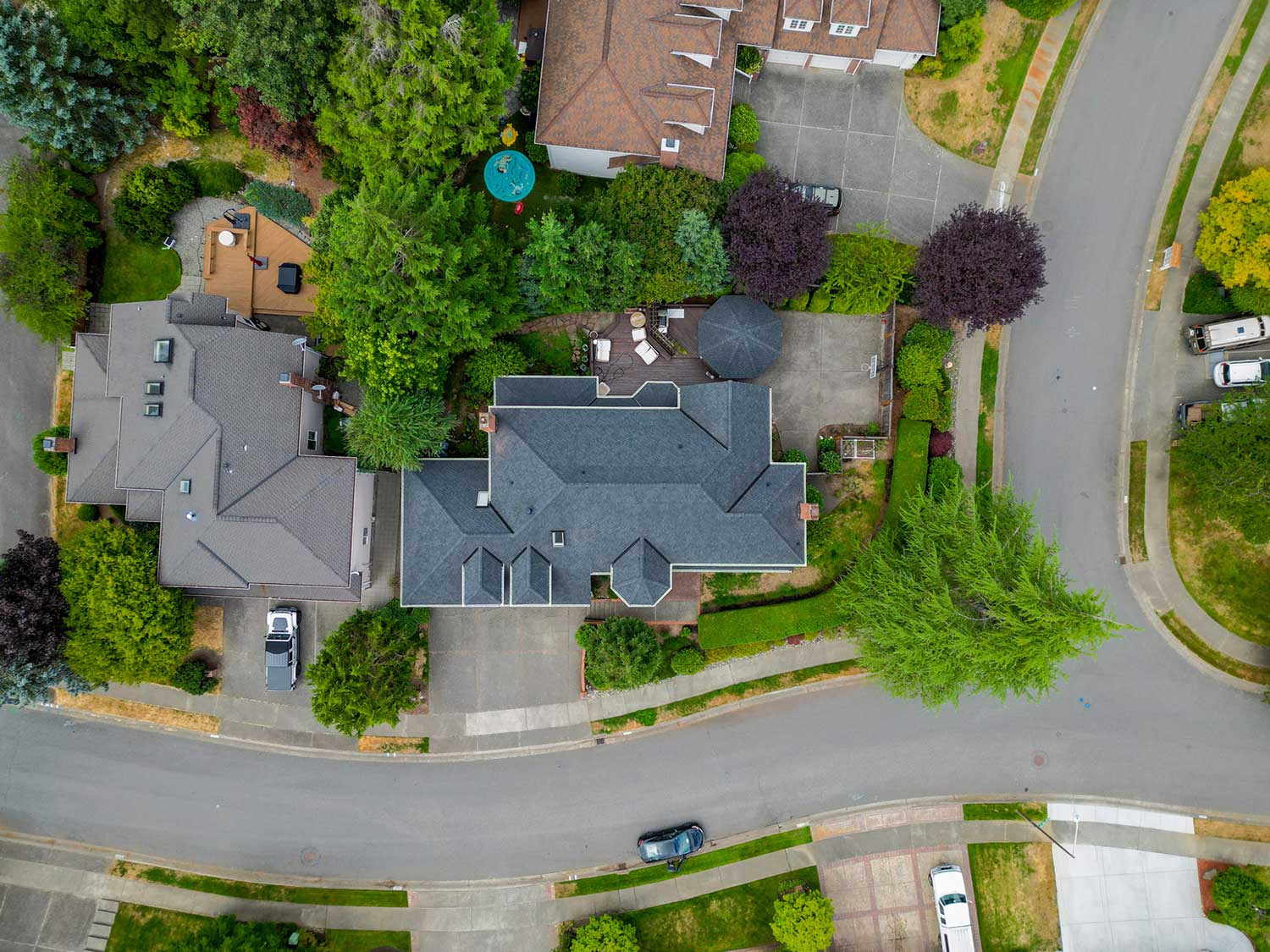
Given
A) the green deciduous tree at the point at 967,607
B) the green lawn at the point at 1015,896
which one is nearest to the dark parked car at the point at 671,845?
the green deciduous tree at the point at 967,607

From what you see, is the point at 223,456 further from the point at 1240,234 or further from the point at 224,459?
the point at 1240,234

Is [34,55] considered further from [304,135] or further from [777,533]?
[777,533]

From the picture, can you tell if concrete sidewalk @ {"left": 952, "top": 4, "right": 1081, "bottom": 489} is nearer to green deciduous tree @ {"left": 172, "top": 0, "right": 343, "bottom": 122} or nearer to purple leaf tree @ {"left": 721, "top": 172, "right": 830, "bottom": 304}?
purple leaf tree @ {"left": 721, "top": 172, "right": 830, "bottom": 304}

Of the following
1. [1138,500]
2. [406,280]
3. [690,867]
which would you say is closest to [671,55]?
[406,280]

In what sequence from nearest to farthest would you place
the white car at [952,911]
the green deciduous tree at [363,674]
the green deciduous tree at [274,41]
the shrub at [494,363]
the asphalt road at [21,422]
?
the green deciduous tree at [274,41] → the green deciduous tree at [363,674] → the shrub at [494,363] → the white car at [952,911] → the asphalt road at [21,422]

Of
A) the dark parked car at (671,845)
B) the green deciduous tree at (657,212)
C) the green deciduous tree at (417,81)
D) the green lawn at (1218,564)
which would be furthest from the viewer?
the green lawn at (1218,564)

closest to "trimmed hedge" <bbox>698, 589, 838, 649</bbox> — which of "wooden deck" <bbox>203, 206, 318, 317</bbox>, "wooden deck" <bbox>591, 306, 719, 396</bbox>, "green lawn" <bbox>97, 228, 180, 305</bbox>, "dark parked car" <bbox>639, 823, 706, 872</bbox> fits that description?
"dark parked car" <bbox>639, 823, 706, 872</bbox>

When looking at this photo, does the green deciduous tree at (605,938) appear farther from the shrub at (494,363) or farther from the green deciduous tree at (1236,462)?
the green deciduous tree at (1236,462)
